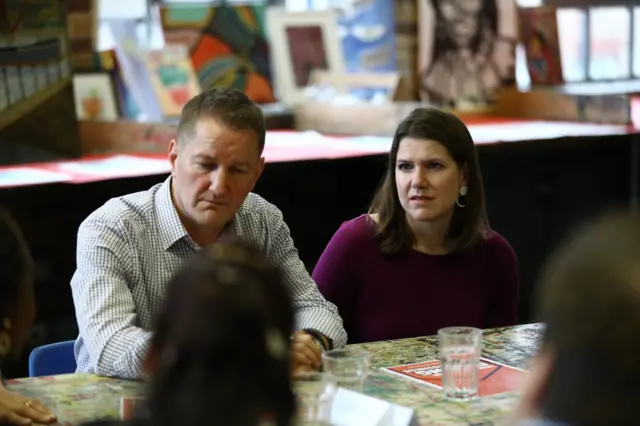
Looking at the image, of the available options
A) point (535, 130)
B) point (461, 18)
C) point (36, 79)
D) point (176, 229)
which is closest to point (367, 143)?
point (535, 130)

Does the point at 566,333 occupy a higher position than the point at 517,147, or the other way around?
the point at 566,333

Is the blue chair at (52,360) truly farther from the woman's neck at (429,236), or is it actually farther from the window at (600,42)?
the window at (600,42)

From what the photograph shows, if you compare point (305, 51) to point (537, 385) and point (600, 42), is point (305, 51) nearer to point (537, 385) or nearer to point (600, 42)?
point (600, 42)

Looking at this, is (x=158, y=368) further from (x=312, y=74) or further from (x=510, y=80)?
(x=510, y=80)

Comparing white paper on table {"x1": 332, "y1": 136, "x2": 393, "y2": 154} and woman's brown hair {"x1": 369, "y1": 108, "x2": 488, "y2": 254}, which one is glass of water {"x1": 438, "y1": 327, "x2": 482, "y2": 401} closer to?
woman's brown hair {"x1": 369, "y1": 108, "x2": 488, "y2": 254}

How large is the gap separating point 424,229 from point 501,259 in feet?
0.72

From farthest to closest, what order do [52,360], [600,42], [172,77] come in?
[600,42] → [172,77] → [52,360]

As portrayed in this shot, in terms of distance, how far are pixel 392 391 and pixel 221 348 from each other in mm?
1252

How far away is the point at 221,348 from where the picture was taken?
805 millimetres

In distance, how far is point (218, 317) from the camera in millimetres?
801

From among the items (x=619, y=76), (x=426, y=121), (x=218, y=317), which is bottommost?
(x=619, y=76)

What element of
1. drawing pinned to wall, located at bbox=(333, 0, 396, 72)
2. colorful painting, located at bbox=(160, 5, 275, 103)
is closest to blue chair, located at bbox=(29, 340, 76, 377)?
colorful painting, located at bbox=(160, 5, 275, 103)

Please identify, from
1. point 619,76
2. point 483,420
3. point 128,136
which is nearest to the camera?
point 483,420

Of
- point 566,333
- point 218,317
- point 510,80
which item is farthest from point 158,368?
point 510,80
